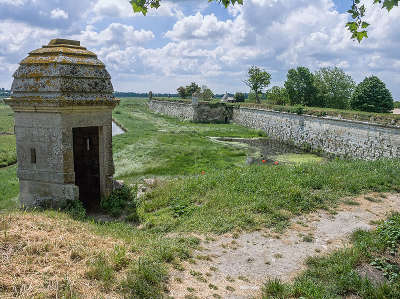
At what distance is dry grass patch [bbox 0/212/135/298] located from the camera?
3.46m

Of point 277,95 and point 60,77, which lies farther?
point 277,95

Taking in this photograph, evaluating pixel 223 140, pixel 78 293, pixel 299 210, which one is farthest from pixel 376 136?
pixel 78 293

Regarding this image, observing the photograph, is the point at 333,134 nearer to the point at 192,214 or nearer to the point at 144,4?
the point at 192,214

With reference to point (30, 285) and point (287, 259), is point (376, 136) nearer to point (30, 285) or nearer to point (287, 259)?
point (287, 259)

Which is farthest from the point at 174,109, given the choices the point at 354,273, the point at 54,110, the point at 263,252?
the point at 354,273

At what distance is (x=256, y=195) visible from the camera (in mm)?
7652

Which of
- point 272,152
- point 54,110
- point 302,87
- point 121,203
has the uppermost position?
point 302,87

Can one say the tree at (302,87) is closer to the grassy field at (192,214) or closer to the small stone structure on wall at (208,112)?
the small stone structure on wall at (208,112)

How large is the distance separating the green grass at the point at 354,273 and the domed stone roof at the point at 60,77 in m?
5.56

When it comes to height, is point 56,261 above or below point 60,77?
below

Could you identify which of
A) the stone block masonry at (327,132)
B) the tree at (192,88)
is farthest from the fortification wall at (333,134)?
the tree at (192,88)

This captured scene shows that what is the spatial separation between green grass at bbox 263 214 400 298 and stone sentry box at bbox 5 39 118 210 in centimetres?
528

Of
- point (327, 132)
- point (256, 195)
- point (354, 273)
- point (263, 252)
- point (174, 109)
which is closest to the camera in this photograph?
point (354, 273)

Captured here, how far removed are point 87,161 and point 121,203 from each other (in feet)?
8.12
